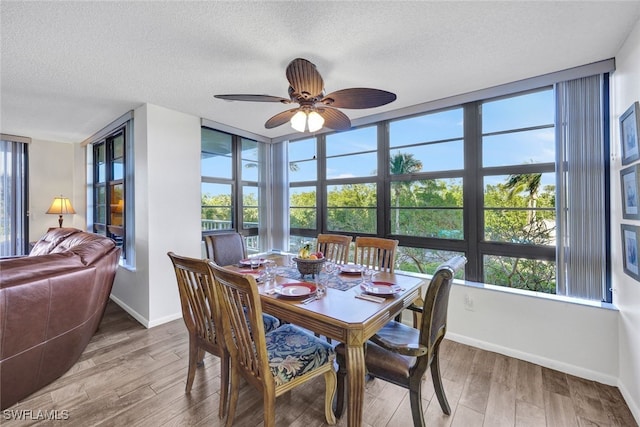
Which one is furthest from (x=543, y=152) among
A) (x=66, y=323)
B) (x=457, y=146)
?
(x=66, y=323)

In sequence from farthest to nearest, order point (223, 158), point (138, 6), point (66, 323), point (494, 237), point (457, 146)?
point (223, 158) → point (457, 146) → point (494, 237) → point (66, 323) → point (138, 6)

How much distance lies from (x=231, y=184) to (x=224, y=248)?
5.09 feet

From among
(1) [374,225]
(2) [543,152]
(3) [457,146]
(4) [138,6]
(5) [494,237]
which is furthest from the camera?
(1) [374,225]

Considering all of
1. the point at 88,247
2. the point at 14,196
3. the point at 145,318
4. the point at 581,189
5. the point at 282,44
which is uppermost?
the point at 282,44

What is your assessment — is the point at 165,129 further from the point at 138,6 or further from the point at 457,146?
the point at 457,146

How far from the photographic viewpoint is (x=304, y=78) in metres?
1.73

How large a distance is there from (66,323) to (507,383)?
3310mm

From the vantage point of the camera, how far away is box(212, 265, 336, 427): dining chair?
4.28 ft

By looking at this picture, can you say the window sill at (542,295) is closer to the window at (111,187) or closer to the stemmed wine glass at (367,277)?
the stemmed wine glass at (367,277)

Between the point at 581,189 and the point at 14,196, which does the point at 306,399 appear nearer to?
the point at 581,189

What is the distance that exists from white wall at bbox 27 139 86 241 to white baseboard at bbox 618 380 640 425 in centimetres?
699

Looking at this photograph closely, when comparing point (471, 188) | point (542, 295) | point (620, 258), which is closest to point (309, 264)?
point (471, 188)

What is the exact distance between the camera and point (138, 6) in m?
1.51

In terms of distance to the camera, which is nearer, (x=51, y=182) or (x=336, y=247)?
(x=336, y=247)
